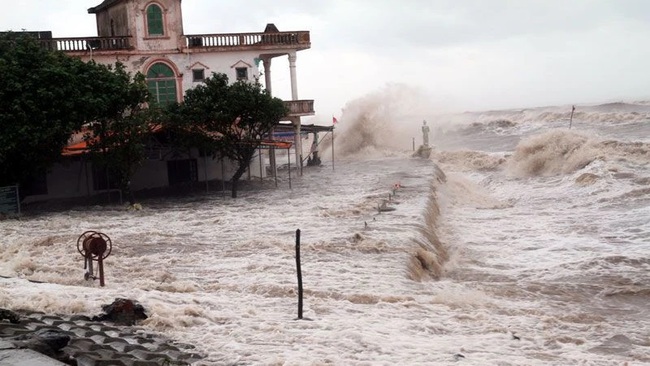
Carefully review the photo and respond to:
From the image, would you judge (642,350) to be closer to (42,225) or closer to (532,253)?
(532,253)

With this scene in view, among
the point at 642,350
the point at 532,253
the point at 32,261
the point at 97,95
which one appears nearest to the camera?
the point at 642,350

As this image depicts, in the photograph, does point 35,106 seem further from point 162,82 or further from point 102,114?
point 162,82

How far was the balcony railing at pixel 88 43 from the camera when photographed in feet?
96.1

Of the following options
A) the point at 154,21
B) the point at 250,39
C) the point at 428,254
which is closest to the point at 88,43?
the point at 154,21

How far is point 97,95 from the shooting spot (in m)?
23.8

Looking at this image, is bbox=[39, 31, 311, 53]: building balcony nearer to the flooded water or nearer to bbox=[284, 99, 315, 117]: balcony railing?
bbox=[284, 99, 315, 117]: balcony railing


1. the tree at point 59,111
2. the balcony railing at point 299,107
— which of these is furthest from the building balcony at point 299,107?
the tree at point 59,111

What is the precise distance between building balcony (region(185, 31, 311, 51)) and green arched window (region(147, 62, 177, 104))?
4.52 ft

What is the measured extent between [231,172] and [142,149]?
24.6 feet

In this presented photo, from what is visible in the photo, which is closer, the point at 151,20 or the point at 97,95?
the point at 97,95

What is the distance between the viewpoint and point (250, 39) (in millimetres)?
32469

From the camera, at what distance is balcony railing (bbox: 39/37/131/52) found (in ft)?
96.1

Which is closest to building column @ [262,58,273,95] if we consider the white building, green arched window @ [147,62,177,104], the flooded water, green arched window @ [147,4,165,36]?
the white building

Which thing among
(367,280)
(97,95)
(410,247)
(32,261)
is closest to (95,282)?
(32,261)
